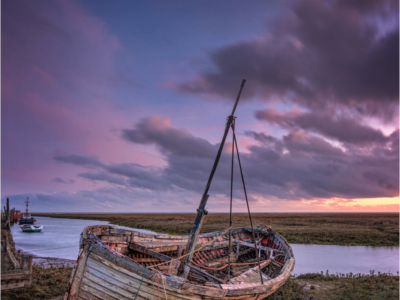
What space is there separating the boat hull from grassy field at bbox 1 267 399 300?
5.10 metres

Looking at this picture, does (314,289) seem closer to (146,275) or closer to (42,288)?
(146,275)

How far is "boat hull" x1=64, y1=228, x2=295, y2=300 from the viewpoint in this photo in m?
6.21

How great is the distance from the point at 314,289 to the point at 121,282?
9.63 metres

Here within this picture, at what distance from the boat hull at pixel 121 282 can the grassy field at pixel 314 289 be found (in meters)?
5.10

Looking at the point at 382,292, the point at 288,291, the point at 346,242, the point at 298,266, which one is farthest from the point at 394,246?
the point at 288,291

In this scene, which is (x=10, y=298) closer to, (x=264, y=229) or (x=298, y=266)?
(x=264, y=229)

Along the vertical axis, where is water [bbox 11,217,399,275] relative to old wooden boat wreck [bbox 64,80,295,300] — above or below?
below

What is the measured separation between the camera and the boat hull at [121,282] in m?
6.21

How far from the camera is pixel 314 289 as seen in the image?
12164mm

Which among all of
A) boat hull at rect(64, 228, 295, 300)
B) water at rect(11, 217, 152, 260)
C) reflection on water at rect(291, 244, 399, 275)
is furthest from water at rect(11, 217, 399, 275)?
boat hull at rect(64, 228, 295, 300)

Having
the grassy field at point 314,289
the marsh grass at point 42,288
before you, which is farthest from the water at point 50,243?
the grassy field at point 314,289

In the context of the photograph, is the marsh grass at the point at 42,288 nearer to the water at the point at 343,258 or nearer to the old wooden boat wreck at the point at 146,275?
the old wooden boat wreck at the point at 146,275

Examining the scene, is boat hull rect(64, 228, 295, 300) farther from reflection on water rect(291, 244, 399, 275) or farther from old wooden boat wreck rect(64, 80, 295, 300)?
reflection on water rect(291, 244, 399, 275)

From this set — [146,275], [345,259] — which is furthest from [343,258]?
[146,275]
